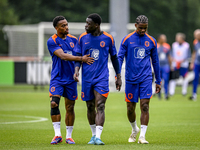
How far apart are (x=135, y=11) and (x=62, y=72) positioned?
51.7 m

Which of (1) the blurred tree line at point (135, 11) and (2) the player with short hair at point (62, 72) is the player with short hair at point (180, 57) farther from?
(1) the blurred tree line at point (135, 11)

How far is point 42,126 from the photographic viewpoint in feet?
35.9

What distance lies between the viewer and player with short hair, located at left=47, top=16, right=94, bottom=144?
27.3 feet

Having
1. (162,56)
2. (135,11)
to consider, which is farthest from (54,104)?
(135,11)

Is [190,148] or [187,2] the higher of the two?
[187,2]

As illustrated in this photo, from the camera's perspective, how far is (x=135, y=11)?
59312mm

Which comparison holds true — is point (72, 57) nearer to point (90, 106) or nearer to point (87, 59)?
point (87, 59)

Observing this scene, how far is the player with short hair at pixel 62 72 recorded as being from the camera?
8328 mm

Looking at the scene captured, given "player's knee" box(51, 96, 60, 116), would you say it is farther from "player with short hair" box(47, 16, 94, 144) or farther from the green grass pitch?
the green grass pitch

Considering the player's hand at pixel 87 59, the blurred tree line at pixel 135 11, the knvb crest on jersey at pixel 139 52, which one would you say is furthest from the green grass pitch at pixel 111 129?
the blurred tree line at pixel 135 11

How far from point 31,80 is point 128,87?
19.2 meters

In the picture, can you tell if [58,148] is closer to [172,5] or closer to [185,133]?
[185,133]

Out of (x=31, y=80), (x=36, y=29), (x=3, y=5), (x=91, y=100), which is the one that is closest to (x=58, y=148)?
(x=91, y=100)

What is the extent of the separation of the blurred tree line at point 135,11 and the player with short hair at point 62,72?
44758mm
